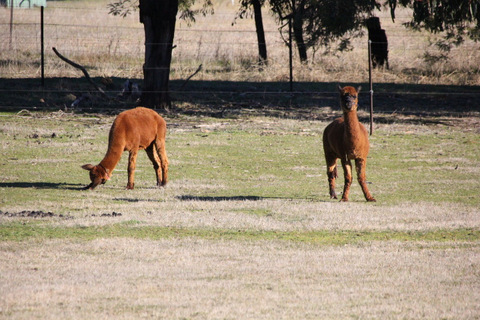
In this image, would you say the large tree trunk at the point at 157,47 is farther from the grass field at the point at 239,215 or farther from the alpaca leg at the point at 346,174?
the alpaca leg at the point at 346,174

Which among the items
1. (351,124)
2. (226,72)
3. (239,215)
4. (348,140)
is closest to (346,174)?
(348,140)

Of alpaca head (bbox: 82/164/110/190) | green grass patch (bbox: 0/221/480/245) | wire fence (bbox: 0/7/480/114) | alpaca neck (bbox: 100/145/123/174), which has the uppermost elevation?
wire fence (bbox: 0/7/480/114)

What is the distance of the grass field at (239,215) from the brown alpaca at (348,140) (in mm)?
505

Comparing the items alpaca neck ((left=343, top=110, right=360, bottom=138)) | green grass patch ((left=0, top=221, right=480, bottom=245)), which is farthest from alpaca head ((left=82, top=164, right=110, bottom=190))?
alpaca neck ((left=343, top=110, right=360, bottom=138))

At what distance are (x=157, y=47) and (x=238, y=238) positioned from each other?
608 inches

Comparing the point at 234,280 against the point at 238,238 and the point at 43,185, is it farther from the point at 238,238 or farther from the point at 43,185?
the point at 43,185

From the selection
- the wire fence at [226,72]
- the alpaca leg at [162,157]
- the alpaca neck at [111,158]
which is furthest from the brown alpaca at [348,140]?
the wire fence at [226,72]

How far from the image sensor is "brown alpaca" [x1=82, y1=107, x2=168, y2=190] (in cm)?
1239

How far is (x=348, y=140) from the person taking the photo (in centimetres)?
1160

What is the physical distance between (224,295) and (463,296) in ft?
6.92

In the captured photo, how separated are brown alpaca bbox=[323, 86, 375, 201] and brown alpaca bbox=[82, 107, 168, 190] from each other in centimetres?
297

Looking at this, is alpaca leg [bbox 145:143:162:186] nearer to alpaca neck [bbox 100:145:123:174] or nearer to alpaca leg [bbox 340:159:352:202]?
alpaca neck [bbox 100:145:123:174]

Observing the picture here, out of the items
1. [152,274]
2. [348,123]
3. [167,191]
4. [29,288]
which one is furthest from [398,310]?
[167,191]

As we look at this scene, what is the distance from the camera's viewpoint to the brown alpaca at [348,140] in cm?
1144
